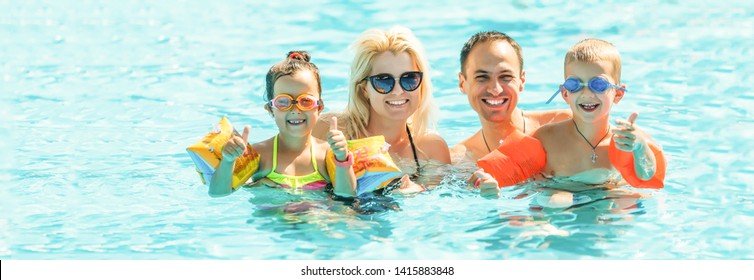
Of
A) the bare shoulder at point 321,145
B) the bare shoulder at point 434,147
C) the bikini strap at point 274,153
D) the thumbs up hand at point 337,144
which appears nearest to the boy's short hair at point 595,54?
the bare shoulder at point 434,147

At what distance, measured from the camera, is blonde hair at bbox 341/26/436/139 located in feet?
21.2

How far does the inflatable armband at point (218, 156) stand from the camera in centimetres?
584

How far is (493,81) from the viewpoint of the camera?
664cm

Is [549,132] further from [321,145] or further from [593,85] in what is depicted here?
[321,145]

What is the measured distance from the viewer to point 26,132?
8.42m

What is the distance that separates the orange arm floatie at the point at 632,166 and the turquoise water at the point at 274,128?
203 millimetres

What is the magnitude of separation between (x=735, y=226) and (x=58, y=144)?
514 cm

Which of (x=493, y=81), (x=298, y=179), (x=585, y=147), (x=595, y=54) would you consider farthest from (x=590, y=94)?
(x=298, y=179)

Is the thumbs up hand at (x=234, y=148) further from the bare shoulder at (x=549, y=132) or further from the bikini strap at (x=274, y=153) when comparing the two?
the bare shoulder at (x=549, y=132)

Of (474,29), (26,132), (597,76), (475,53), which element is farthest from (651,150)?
(474,29)

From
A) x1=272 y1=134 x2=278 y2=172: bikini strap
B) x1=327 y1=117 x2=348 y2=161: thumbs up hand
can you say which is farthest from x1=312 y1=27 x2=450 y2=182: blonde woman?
x1=327 y1=117 x2=348 y2=161: thumbs up hand

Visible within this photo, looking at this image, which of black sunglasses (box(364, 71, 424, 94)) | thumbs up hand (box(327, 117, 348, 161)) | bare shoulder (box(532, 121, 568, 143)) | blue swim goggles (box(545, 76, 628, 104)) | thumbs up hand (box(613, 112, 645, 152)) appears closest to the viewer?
thumbs up hand (box(613, 112, 645, 152))

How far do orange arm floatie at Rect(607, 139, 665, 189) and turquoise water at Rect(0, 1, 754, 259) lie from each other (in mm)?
203

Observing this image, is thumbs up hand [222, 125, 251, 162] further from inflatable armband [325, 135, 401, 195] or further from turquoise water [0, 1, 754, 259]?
inflatable armband [325, 135, 401, 195]
